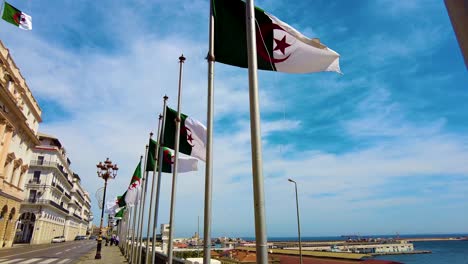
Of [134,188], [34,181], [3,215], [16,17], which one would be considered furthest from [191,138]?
[34,181]

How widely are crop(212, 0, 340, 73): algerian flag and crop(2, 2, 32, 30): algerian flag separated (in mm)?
10306

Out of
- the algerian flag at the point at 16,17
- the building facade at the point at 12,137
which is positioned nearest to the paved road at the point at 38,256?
the building facade at the point at 12,137

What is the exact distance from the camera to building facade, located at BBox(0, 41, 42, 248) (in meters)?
32.2

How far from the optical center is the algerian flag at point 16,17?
12.9 m

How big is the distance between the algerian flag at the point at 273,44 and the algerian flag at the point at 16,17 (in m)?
10.3

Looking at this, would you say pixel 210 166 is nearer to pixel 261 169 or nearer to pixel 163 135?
pixel 261 169

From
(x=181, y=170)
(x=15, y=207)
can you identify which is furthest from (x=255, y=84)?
(x=15, y=207)

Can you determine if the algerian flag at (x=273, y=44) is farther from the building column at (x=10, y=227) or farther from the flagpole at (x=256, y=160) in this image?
the building column at (x=10, y=227)

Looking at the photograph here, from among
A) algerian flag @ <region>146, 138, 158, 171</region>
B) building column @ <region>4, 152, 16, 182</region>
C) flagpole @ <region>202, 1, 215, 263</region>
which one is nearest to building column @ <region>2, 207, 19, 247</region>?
building column @ <region>4, 152, 16, 182</region>

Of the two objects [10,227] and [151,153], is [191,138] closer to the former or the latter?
[151,153]

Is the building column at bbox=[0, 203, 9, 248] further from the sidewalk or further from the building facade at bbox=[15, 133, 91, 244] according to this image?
the building facade at bbox=[15, 133, 91, 244]

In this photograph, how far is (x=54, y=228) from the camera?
6769 cm

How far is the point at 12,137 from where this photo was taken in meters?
36.0

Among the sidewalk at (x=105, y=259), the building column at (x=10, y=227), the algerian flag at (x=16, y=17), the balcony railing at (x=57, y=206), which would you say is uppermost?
the algerian flag at (x=16, y=17)
